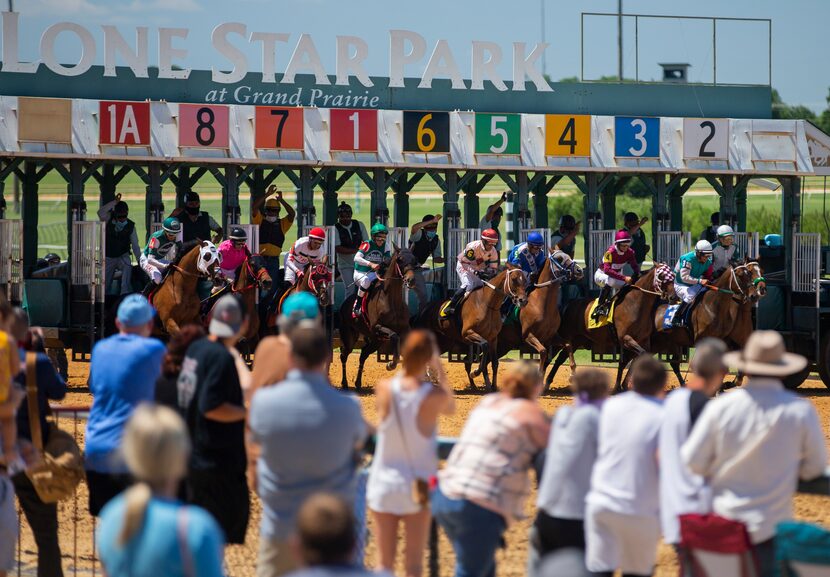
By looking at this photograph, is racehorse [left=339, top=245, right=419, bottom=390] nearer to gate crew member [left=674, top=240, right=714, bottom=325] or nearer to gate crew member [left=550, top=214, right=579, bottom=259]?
gate crew member [left=550, top=214, right=579, bottom=259]

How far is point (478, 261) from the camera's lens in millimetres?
17500

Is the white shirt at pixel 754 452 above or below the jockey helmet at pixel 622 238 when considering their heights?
below

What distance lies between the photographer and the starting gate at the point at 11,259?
16.3 m

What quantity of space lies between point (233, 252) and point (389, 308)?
2.01m

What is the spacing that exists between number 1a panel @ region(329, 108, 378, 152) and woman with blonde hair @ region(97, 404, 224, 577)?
14281mm

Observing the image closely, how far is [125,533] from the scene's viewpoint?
402 centimetres

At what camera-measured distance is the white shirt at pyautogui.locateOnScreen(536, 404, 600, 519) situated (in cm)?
563

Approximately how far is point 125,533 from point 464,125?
15089 millimetres

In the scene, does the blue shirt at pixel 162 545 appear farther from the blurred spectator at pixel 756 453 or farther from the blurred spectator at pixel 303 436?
the blurred spectator at pixel 756 453

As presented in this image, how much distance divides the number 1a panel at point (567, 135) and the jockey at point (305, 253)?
3968mm

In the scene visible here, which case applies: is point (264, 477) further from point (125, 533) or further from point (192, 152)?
point (192, 152)

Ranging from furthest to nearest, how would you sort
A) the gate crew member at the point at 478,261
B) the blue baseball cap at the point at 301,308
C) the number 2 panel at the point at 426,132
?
the number 2 panel at the point at 426,132, the gate crew member at the point at 478,261, the blue baseball cap at the point at 301,308

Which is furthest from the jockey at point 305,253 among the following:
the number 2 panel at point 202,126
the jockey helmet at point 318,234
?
the number 2 panel at point 202,126

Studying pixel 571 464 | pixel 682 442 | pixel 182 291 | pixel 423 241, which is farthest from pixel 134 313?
pixel 423 241
